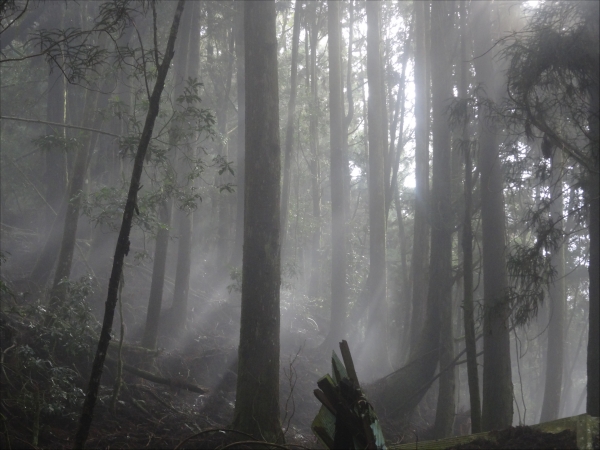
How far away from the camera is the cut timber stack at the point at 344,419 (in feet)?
12.0

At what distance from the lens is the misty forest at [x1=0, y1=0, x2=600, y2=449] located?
283 inches

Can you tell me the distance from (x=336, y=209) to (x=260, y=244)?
889cm

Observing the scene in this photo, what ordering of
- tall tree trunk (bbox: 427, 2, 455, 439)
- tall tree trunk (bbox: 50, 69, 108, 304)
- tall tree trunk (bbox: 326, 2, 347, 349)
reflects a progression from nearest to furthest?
1. tall tree trunk (bbox: 50, 69, 108, 304)
2. tall tree trunk (bbox: 427, 2, 455, 439)
3. tall tree trunk (bbox: 326, 2, 347, 349)

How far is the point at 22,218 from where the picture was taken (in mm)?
19578

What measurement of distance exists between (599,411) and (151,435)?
583 centimetres

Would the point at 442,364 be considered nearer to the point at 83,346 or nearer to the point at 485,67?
the point at 485,67

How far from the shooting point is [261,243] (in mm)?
7652

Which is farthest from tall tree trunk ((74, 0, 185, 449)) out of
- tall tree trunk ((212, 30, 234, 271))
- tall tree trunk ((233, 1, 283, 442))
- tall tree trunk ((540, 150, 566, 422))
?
tall tree trunk ((540, 150, 566, 422))

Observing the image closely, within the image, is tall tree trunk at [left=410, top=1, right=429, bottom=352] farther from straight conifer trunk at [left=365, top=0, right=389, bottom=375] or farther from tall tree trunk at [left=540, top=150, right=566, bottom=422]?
tall tree trunk at [left=540, top=150, right=566, bottom=422]

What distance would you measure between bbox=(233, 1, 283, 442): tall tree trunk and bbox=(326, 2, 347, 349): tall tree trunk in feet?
27.0

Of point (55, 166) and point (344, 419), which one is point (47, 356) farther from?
point (55, 166)

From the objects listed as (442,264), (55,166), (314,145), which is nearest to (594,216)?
(442,264)

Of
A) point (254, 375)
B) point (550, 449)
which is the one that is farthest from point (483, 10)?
point (550, 449)

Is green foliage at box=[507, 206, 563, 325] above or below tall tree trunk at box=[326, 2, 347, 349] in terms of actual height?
below
